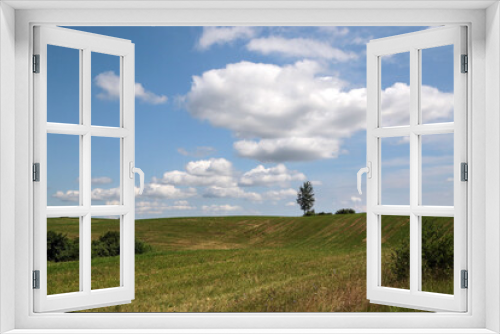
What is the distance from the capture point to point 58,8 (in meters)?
2.09

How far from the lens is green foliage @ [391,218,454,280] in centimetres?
449

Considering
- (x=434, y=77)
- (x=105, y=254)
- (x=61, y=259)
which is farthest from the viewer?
(x=105, y=254)

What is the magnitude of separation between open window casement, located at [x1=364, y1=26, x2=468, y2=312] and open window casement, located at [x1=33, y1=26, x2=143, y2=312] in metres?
1.41

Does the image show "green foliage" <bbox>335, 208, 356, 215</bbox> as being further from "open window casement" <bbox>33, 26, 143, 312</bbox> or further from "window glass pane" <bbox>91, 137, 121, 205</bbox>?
"open window casement" <bbox>33, 26, 143, 312</bbox>

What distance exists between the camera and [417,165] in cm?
236

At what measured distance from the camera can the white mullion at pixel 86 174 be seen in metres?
2.27

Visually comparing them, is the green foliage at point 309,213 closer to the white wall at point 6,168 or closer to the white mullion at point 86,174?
the white mullion at point 86,174

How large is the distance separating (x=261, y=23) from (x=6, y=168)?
55.4 inches

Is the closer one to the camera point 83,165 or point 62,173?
point 83,165

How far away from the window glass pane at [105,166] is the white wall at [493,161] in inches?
74.7

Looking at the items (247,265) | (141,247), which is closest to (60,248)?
(141,247)

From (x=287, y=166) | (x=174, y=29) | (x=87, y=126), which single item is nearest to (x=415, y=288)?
(x=87, y=126)

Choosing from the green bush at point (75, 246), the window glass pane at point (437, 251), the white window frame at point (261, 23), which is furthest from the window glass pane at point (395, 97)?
the green bush at point (75, 246)

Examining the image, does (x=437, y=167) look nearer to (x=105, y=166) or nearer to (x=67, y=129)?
(x=67, y=129)
